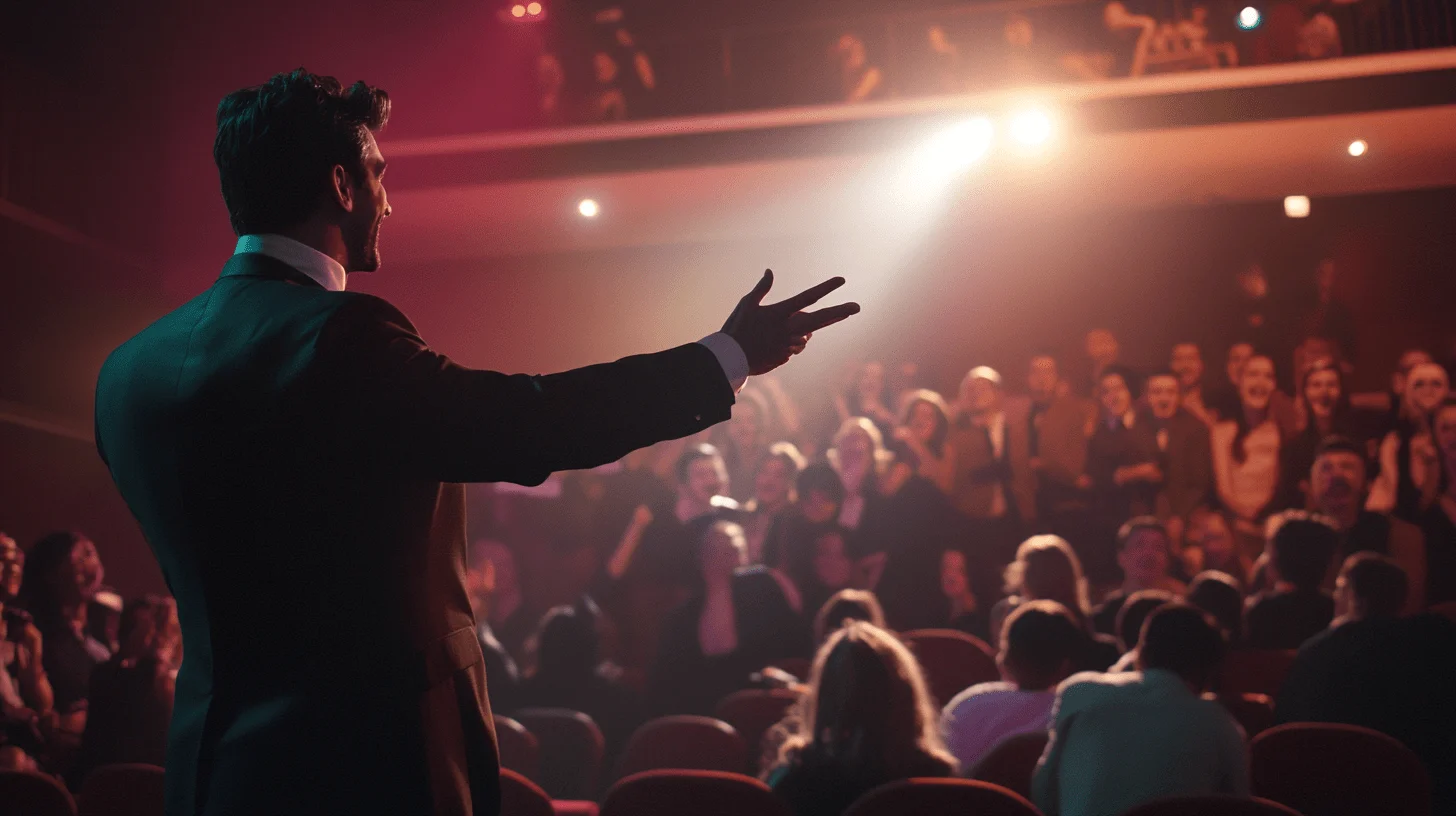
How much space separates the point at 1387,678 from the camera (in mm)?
3402

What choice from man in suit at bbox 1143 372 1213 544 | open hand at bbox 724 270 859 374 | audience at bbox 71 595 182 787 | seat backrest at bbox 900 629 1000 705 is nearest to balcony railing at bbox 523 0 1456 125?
man in suit at bbox 1143 372 1213 544

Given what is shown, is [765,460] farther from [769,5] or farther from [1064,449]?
[769,5]

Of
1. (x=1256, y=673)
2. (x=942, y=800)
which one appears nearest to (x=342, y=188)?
(x=942, y=800)

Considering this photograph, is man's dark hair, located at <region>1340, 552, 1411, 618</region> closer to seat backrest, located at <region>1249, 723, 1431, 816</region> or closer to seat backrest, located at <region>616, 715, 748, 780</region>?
seat backrest, located at <region>1249, 723, 1431, 816</region>

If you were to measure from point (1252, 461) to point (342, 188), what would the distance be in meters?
7.47

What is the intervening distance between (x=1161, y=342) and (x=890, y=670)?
7.33 meters

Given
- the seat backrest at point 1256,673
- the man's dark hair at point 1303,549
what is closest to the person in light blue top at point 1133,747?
the seat backrest at point 1256,673

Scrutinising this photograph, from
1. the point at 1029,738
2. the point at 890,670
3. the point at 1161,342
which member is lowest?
the point at 1029,738

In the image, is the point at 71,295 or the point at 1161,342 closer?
the point at 71,295

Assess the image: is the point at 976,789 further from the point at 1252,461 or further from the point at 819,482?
the point at 1252,461

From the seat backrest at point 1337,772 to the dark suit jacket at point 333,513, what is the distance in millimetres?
2378

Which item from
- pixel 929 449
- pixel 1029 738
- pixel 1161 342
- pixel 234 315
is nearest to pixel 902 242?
pixel 1161 342

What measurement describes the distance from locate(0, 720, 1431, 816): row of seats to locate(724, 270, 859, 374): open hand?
1381mm

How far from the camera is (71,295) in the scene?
7.80 meters
